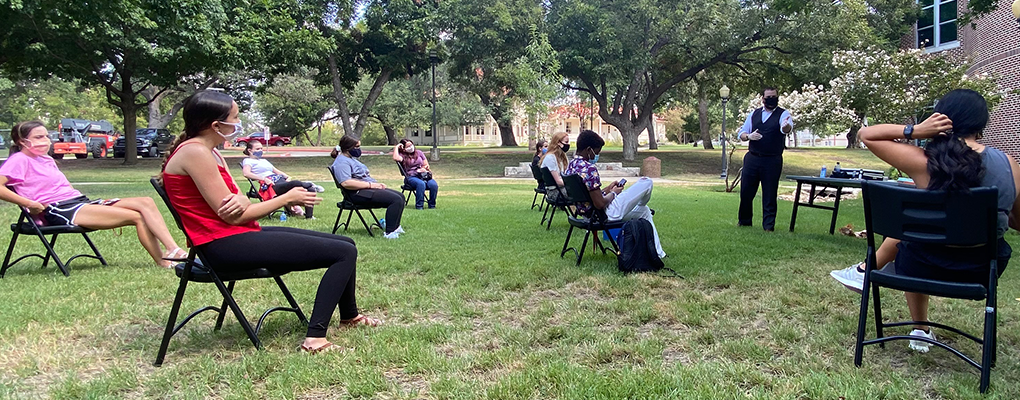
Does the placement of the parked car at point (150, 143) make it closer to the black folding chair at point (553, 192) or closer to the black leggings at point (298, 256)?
the black folding chair at point (553, 192)

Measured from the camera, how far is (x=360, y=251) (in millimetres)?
6102

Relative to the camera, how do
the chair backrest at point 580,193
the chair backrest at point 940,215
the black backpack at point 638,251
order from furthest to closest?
the chair backrest at point 580,193 → the black backpack at point 638,251 → the chair backrest at point 940,215

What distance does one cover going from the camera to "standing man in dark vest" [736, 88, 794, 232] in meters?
7.11

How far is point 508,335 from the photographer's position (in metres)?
3.44

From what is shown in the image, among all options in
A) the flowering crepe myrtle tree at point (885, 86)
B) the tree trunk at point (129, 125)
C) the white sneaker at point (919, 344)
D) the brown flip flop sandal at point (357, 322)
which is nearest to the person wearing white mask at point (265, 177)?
the brown flip flop sandal at point (357, 322)

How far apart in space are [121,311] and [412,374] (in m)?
2.21

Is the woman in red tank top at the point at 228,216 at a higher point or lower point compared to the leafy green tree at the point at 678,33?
lower

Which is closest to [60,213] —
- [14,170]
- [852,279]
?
[14,170]

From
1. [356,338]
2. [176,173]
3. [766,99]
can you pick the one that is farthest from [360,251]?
[766,99]

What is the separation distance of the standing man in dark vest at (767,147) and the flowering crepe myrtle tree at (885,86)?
13148 mm

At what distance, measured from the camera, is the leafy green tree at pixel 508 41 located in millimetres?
22703

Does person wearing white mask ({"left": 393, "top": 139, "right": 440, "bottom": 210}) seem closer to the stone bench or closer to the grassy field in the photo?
the grassy field

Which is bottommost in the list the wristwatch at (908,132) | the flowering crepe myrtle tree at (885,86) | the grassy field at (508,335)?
the grassy field at (508,335)

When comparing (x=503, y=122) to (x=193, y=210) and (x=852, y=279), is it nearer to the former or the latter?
(x=852, y=279)
